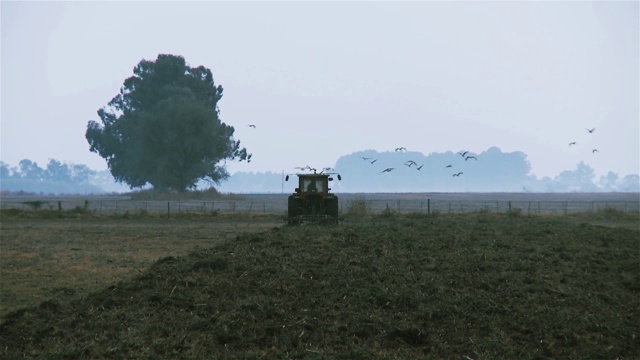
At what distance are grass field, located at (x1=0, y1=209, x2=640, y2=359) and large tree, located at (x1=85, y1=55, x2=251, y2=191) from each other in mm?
81286

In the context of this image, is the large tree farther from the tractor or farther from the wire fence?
the tractor

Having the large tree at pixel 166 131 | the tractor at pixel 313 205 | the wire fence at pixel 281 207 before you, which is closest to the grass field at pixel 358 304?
the tractor at pixel 313 205

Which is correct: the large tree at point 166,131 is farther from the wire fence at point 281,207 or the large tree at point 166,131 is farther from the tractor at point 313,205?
the tractor at point 313,205

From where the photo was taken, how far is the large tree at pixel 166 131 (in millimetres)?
99312

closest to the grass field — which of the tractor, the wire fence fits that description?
the tractor

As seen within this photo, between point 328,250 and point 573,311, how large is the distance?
562 centimetres

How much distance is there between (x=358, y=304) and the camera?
41.4 feet

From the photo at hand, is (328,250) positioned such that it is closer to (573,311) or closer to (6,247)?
(573,311)

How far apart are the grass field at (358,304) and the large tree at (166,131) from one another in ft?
267

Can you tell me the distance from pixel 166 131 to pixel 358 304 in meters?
89.4

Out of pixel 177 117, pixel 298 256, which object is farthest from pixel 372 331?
pixel 177 117

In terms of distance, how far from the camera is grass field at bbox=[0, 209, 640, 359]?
36.6ft

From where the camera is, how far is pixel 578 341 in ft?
37.8

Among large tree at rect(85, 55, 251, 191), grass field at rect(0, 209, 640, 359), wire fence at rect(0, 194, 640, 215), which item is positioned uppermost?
large tree at rect(85, 55, 251, 191)
